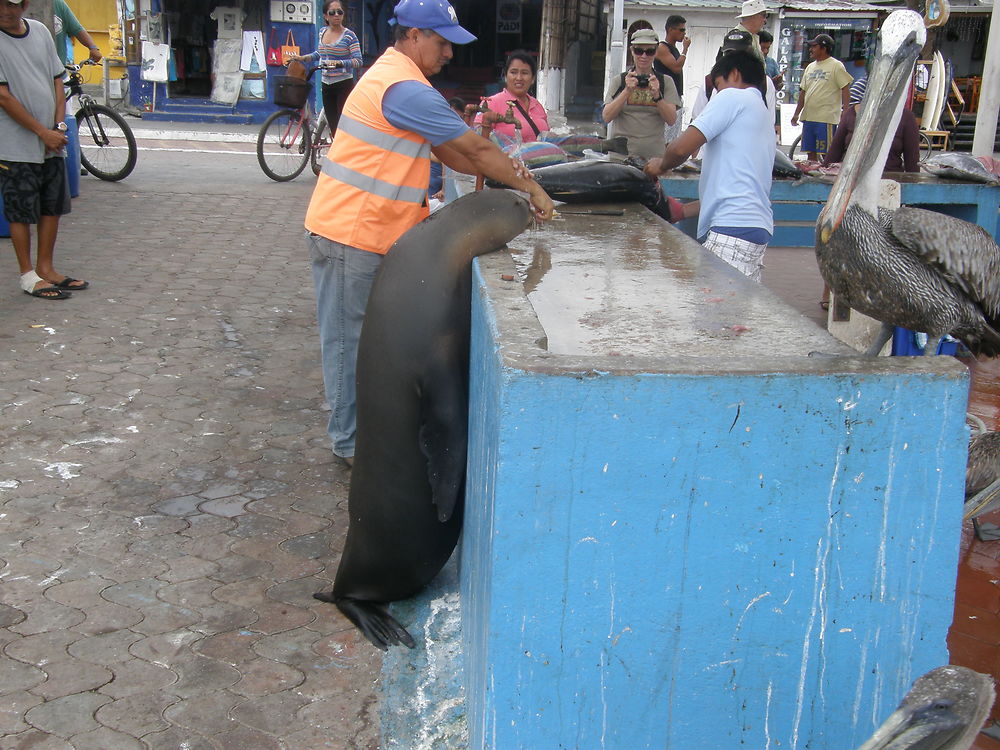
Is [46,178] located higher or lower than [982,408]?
higher

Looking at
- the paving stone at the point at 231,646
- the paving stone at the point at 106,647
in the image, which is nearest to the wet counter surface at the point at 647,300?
the paving stone at the point at 231,646

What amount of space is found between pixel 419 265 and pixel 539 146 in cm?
285

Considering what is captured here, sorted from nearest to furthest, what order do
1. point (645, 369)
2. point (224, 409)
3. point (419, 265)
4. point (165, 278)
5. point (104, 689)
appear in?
point (645, 369) → point (104, 689) → point (419, 265) → point (224, 409) → point (165, 278)

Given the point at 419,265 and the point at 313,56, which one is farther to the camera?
the point at 313,56

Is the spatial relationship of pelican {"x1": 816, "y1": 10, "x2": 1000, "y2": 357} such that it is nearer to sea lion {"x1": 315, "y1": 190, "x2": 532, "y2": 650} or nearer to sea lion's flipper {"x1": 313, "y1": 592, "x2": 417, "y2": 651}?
sea lion {"x1": 315, "y1": 190, "x2": 532, "y2": 650}

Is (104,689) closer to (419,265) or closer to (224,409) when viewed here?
(419,265)

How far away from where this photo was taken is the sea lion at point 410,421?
295 cm

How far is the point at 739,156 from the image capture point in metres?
4.89

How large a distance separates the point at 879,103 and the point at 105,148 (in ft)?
33.3

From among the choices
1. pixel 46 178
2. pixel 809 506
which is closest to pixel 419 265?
pixel 809 506

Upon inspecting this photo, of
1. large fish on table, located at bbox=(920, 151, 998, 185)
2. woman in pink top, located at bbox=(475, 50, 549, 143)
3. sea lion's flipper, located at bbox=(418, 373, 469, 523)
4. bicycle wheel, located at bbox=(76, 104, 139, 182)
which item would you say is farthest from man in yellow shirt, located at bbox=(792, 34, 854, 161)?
sea lion's flipper, located at bbox=(418, 373, 469, 523)

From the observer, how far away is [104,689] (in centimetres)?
276

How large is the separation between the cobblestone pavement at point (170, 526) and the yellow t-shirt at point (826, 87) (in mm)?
7791

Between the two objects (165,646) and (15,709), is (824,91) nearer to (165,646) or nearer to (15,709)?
(165,646)
